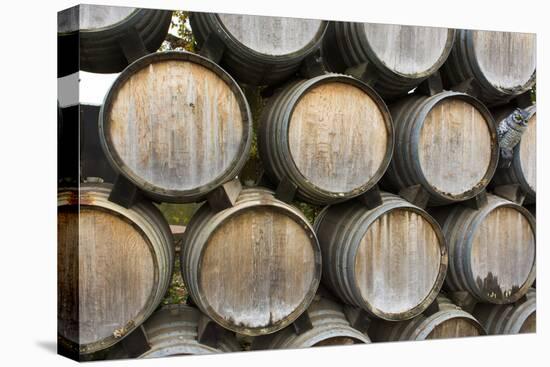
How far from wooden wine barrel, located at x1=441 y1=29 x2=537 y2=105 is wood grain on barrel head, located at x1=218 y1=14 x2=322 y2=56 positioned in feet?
3.89

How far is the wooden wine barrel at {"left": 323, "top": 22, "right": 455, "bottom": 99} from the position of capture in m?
5.21

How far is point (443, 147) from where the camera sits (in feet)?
18.0

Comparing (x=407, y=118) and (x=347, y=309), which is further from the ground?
(x=407, y=118)

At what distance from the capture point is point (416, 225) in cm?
535

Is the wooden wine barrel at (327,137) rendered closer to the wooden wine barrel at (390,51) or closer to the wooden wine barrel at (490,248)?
the wooden wine barrel at (390,51)

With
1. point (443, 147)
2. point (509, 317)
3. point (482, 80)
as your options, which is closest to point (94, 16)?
point (443, 147)

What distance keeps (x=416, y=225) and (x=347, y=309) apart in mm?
732

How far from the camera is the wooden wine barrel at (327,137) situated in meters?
4.93

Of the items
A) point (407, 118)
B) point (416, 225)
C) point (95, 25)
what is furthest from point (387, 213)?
point (95, 25)

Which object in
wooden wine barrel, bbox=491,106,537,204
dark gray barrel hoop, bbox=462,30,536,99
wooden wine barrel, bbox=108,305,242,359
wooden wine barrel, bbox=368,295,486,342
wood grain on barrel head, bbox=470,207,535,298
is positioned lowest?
wooden wine barrel, bbox=368,295,486,342

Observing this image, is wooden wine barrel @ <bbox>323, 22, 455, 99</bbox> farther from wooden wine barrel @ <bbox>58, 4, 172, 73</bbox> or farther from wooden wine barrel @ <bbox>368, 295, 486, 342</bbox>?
wooden wine barrel @ <bbox>368, 295, 486, 342</bbox>

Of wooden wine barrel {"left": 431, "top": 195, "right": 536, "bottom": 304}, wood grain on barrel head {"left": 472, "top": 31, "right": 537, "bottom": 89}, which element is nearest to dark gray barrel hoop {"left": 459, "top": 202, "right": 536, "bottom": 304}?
wooden wine barrel {"left": 431, "top": 195, "right": 536, "bottom": 304}

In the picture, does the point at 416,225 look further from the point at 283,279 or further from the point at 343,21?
the point at 343,21

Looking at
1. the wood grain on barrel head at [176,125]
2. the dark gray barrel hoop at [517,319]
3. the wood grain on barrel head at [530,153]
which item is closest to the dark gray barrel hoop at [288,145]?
the wood grain on barrel head at [176,125]
